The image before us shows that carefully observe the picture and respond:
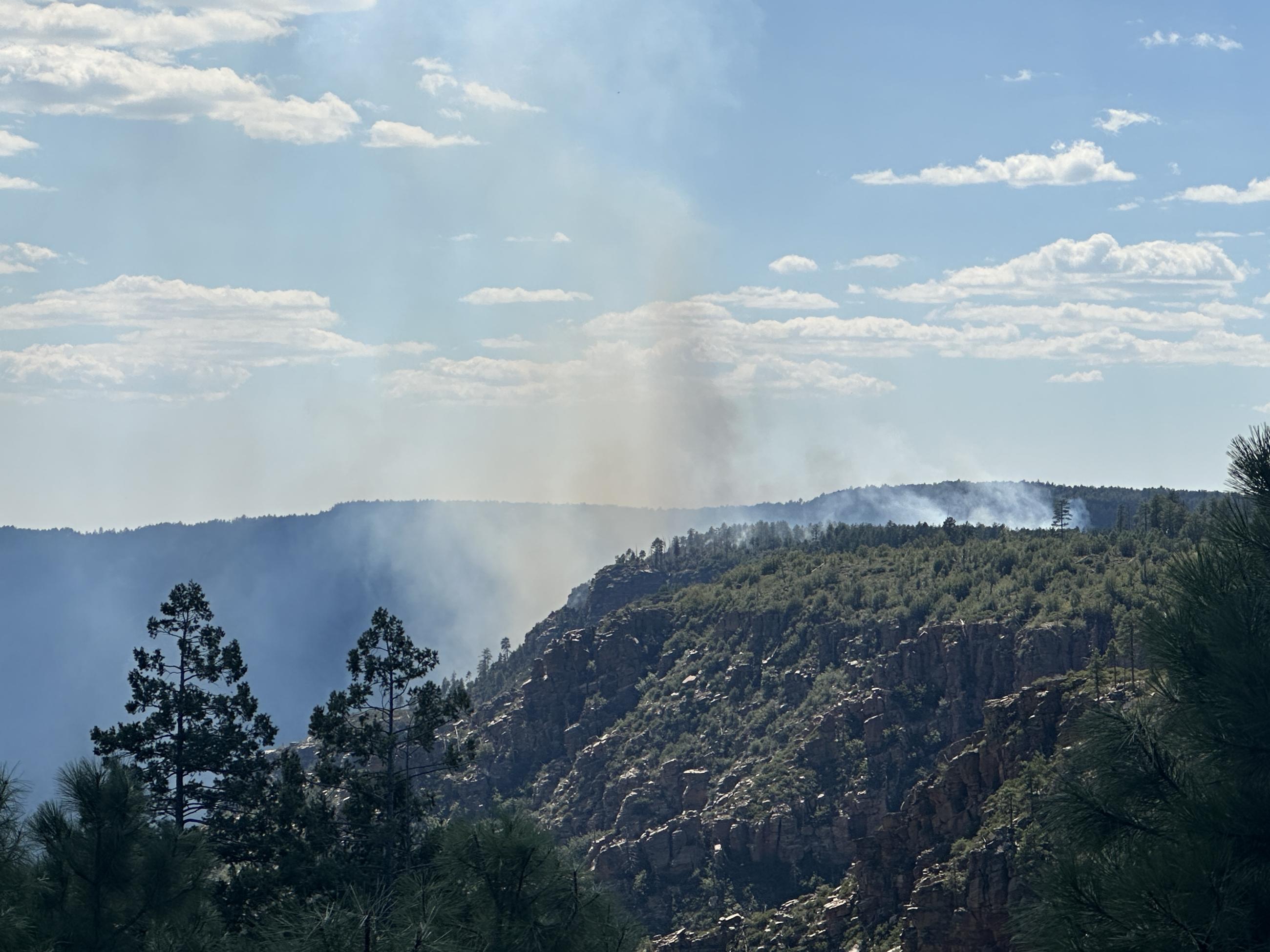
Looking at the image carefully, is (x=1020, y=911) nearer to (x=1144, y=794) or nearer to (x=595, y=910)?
(x=1144, y=794)

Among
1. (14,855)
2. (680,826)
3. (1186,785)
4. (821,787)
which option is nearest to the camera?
(1186,785)

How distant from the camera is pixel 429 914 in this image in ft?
85.0

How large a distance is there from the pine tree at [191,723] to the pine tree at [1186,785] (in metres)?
42.0

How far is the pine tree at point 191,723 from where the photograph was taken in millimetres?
58938

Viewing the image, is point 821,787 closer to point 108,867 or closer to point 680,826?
point 680,826

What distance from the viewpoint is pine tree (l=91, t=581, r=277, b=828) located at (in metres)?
58.9

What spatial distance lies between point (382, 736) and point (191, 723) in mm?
7822

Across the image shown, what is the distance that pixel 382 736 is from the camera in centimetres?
6369

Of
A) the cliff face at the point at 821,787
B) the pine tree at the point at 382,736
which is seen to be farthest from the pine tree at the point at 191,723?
the cliff face at the point at 821,787

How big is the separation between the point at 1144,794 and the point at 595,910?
615 inches

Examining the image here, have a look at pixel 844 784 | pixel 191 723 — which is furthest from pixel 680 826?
pixel 191 723

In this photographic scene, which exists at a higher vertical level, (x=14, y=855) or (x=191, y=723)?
(x=191, y=723)

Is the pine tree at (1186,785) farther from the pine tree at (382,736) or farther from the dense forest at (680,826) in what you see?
the pine tree at (382,736)

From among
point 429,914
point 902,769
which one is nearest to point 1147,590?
point 902,769
